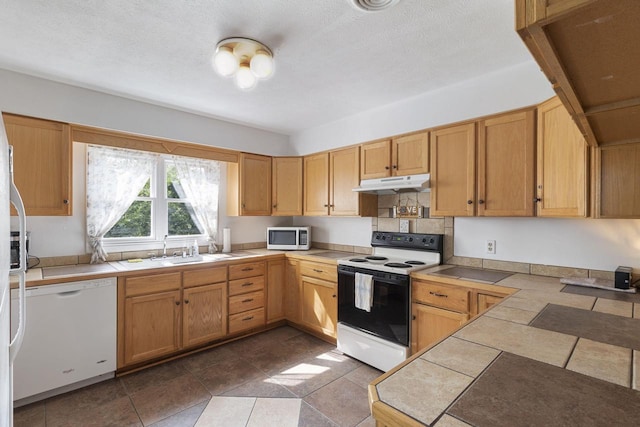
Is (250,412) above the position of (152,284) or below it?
below

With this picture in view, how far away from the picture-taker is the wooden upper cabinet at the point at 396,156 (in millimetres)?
2717

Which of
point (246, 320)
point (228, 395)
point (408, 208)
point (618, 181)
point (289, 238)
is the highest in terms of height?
point (618, 181)

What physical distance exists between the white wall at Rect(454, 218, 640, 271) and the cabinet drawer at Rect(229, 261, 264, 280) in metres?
2.04

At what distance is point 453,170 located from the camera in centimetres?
252

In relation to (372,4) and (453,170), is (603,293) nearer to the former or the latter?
(453,170)

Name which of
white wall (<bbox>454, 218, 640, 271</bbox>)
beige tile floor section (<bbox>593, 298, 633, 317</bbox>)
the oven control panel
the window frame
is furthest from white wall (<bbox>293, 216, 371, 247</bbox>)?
beige tile floor section (<bbox>593, 298, 633, 317</bbox>)

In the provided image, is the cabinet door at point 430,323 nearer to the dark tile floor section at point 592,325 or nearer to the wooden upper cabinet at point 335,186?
the dark tile floor section at point 592,325

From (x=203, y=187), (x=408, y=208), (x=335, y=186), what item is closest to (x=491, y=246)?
(x=408, y=208)

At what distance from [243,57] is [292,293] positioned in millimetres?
2485

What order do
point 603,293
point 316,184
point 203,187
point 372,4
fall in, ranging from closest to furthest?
point 372,4 → point 603,293 → point 203,187 → point 316,184

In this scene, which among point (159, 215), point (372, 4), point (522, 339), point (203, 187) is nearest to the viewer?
point (522, 339)

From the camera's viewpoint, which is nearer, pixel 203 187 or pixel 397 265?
pixel 397 265

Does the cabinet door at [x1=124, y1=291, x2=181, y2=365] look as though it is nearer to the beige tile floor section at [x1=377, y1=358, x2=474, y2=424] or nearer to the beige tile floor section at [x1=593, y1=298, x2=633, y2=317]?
the beige tile floor section at [x1=377, y1=358, x2=474, y2=424]

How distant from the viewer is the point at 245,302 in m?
3.27
